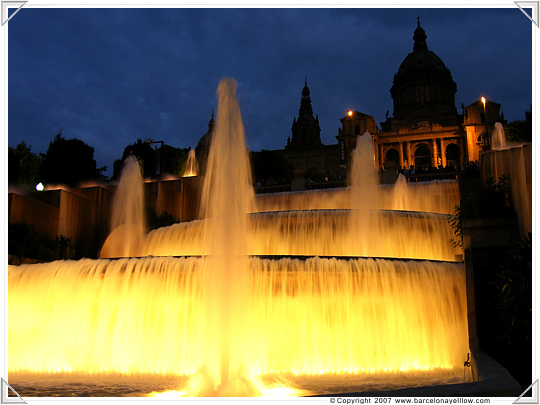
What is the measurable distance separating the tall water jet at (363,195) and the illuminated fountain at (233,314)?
15.6ft

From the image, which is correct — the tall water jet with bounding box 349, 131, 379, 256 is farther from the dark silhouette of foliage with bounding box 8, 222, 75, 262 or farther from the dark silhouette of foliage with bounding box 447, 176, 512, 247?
the dark silhouette of foliage with bounding box 8, 222, 75, 262

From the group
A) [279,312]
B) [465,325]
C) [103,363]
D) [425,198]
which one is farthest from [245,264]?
[425,198]

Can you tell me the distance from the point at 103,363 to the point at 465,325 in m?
6.48

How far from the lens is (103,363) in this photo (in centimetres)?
1005

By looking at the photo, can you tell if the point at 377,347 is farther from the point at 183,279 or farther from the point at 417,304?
the point at 183,279

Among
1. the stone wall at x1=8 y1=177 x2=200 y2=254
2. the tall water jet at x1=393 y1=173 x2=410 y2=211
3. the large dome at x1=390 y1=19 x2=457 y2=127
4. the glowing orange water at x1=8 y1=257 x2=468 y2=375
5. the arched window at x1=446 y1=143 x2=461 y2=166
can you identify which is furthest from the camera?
the large dome at x1=390 y1=19 x2=457 y2=127

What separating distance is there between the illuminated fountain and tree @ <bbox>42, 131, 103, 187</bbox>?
25.4m

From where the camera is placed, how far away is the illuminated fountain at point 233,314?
9188 mm

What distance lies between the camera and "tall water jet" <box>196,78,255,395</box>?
27.6 feet

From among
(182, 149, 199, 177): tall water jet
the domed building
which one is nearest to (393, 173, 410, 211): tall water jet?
(182, 149, 199, 177): tall water jet

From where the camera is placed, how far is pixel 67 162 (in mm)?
35875

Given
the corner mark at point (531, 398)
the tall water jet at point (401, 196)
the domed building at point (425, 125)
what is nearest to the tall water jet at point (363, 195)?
the tall water jet at point (401, 196)
